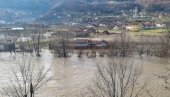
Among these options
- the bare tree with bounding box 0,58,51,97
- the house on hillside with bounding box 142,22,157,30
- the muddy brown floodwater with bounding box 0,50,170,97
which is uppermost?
the house on hillside with bounding box 142,22,157,30

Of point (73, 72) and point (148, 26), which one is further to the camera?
point (148, 26)

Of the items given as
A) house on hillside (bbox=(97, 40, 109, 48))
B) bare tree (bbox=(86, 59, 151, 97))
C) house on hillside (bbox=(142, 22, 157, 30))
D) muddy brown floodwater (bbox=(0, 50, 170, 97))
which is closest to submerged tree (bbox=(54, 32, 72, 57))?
muddy brown floodwater (bbox=(0, 50, 170, 97))

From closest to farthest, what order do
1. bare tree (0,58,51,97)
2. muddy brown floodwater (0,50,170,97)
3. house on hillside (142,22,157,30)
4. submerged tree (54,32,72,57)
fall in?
bare tree (0,58,51,97) < muddy brown floodwater (0,50,170,97) < submerged tree (54,32,72,57) < house on hillside (142,22,157,30)

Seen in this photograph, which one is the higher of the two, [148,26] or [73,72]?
[148,26]

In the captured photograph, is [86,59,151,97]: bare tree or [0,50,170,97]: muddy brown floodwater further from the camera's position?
[0,50,170,97]: muddy brown floodwater

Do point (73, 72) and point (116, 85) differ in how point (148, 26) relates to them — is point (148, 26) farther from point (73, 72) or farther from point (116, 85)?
point (116, 85)

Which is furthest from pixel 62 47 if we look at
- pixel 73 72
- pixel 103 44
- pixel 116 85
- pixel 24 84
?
pixel 24 84

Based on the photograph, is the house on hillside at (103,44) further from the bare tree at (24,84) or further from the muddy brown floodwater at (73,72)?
the bare tree at (24,84)

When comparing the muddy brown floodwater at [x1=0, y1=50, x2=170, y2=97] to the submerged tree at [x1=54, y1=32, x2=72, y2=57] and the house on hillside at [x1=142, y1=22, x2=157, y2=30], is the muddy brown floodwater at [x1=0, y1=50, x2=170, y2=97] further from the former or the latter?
the house on hillside at [x1=142, y1=22, x2=157, y2=30]
